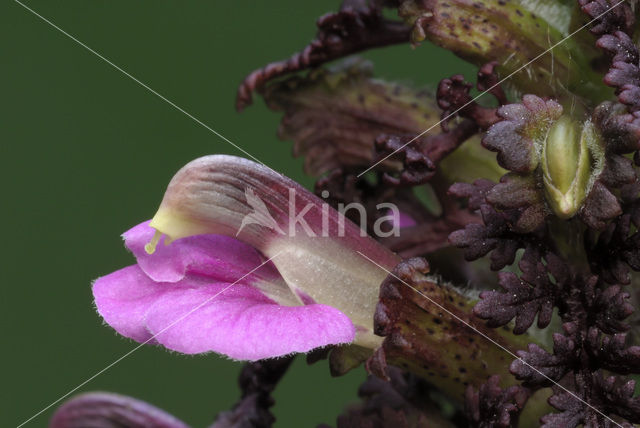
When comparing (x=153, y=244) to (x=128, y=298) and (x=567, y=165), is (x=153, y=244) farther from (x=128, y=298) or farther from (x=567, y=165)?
(x=567, y=165)

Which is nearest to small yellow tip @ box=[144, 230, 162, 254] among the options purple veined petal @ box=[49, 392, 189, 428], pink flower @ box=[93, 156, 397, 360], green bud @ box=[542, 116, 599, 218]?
pink flower @ box=[93, 156, 397, 360]

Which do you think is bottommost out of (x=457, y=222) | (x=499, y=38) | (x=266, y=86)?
(x=457, y=222)

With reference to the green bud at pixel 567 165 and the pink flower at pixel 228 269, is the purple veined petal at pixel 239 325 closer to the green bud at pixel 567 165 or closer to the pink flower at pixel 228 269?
the pink flower at pixel 228 269

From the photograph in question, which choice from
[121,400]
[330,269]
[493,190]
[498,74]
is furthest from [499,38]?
[121,400]

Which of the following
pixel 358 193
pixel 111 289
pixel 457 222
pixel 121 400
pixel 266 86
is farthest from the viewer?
pixel 266 86

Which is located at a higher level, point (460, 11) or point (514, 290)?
point (460, 11)

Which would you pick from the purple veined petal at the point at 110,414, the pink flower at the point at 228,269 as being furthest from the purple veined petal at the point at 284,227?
the purple veined petal at the point at 110,414

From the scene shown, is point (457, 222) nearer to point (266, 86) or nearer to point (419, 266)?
point (419, 266)
